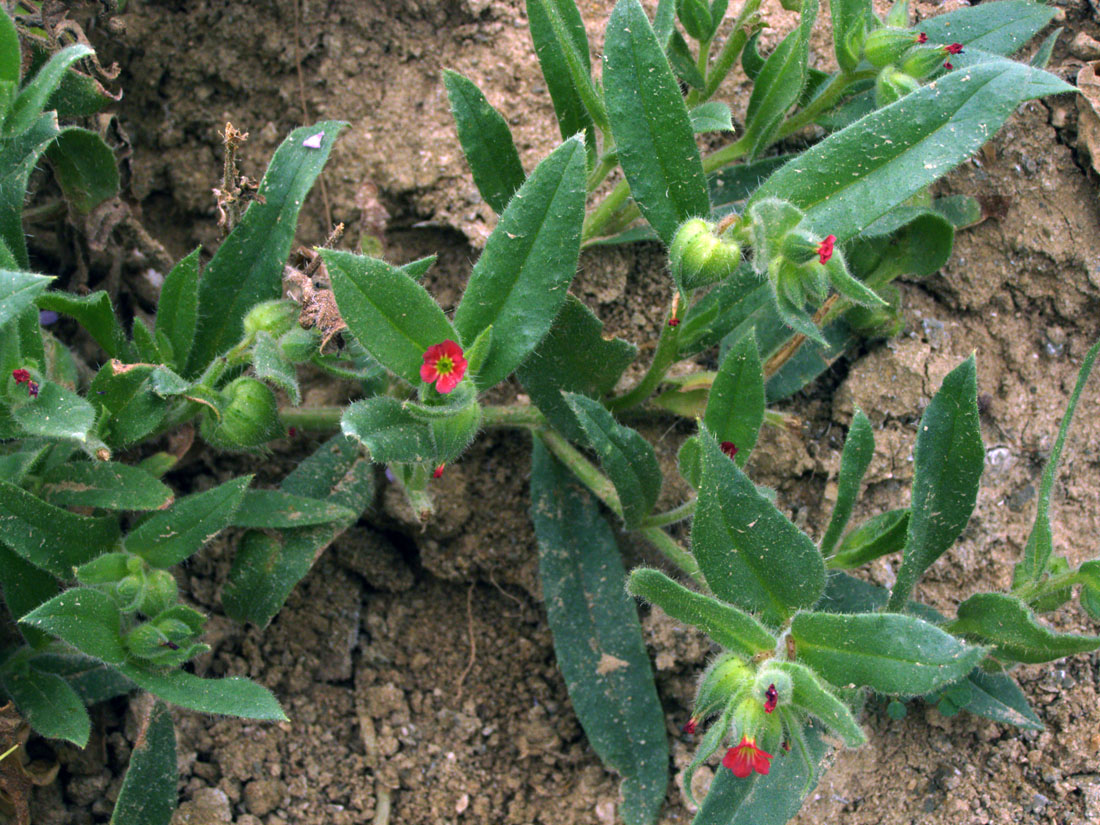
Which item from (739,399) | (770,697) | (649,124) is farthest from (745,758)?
(649,124)

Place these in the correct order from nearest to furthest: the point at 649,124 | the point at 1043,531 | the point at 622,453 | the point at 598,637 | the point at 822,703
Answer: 1. the point at 822,703
2. the point at 1043,531
3. the point at 649,124
4. the point at 622,453
5. the point at 598,637

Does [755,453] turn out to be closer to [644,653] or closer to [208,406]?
[644,653]

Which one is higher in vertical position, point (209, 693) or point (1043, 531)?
point (1043, 531)

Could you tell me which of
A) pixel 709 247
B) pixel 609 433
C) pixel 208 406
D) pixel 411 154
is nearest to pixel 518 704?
pixel 609 433

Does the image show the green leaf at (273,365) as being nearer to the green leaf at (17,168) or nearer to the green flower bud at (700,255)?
the green leaf at (17,168)

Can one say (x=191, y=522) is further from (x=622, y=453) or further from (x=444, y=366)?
(x=622, y=453)

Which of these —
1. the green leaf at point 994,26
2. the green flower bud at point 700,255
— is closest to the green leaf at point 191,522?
the green flower bud at point 700,255
